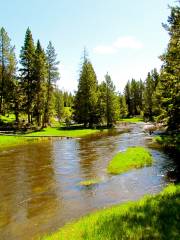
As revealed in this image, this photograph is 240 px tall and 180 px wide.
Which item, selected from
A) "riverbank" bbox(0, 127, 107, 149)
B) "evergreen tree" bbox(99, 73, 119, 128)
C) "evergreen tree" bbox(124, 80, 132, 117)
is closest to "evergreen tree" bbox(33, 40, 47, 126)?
"riverbank" bbox(0, 127, 107, 149)

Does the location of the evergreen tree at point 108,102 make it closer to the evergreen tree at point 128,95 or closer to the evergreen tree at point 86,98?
the evergreen tree at point 86,98

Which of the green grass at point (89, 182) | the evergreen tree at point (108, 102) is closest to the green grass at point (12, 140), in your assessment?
the green grass at point (89, 182)

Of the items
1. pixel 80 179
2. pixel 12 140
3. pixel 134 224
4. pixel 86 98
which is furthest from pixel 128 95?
pixel 134 224

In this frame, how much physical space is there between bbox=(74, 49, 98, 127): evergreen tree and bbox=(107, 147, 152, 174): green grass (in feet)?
147

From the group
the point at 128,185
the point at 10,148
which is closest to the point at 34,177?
the point at 128,185

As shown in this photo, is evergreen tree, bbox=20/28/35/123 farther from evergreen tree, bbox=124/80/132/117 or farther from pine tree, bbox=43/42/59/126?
evergreen tree, bbox=124/80/132/117

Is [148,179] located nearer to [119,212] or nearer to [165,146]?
[119,212]

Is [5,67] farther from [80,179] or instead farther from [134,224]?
[134,224]

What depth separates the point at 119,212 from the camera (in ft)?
49.9

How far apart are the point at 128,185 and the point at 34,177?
7.90 m

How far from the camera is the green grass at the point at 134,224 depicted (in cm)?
1180

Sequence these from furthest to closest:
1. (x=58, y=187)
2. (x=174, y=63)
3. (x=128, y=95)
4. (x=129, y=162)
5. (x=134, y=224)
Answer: (x=128, y=95), (x=174, y=63), (x=129, y=162), (x=58, y=187), (x=134, y=224)

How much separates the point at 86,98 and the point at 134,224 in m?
66.5

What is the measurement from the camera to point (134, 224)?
12.9 meters
